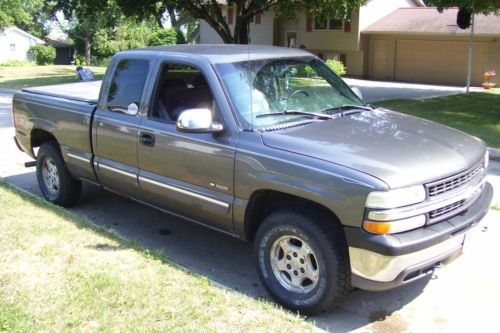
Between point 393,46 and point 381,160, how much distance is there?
31.5 meters

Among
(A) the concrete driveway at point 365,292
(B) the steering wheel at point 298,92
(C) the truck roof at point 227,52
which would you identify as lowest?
(A) the concrete driveway at point 365,292

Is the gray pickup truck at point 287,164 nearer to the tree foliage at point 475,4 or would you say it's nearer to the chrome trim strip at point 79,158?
the chrome trim strip at point 79,158

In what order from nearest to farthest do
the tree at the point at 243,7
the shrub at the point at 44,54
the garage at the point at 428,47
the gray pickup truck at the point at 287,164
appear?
1. the gray pickup truck at the point at 287,164
2. the tree at the point at 243,7
3. the garage at the point at 428,47
4. the shrub at the point at 44,54

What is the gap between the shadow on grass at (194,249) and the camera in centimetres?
410

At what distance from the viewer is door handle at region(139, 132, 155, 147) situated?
4.98 m

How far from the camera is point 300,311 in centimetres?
397

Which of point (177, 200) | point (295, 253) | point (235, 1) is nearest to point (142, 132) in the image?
point (177, 200)

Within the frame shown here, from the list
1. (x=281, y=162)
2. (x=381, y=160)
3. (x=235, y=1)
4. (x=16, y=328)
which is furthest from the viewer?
(x=235, y=1)

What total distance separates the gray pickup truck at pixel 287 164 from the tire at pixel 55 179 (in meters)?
0.39

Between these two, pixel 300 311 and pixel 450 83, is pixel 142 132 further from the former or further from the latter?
pixel 450 83

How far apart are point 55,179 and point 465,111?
11.8m

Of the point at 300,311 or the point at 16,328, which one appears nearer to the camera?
the point at 16,328

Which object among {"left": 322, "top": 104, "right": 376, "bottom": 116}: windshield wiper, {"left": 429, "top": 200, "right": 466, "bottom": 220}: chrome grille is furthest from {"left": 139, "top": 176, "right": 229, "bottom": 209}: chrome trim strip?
{"left": 429, "top": 200, "right": 466, "bottom": 220}: chrome grille

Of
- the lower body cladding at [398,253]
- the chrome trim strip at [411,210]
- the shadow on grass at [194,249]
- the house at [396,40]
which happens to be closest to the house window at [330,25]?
the house at [396,40]
